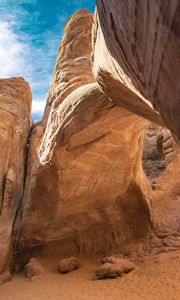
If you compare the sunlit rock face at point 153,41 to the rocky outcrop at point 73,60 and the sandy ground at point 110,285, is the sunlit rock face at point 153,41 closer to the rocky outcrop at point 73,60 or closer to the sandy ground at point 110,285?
the rocky outcrop at point 73,60

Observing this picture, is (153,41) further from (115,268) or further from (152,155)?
(152,155)

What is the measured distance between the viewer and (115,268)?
206 inches

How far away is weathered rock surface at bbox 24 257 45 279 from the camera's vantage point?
567cm

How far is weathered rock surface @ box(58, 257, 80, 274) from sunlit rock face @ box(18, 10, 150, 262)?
491 mm

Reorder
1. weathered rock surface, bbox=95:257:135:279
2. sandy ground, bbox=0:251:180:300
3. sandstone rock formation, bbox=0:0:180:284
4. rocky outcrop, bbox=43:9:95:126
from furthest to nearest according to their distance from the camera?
rocky outcrop, bbox=43:9:95:126 < weathered rock surface, bbox=95:257:135:279 < sandy ground, bbox=0:251:180:300 < sandstone rock formation, bbox=0:0:180:284

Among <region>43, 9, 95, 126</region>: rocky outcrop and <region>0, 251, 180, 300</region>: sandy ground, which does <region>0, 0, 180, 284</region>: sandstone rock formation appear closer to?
<region>43, 9, 95, 126</region>: rocky outcrop

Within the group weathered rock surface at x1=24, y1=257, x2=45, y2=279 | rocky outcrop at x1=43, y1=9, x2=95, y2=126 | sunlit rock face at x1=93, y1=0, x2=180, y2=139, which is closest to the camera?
sunlit rock face at x1=93, y1=0, x2=180, y2=139

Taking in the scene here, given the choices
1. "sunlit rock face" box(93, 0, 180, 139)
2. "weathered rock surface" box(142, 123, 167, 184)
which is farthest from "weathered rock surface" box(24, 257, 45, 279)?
"sunlit rock face" box(93, 0, 180, 139)

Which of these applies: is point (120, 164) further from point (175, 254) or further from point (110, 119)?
point (175, 254)

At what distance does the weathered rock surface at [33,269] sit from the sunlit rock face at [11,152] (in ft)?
1.32

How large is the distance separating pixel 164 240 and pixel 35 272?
2611 mm

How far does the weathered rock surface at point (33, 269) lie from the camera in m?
5.67

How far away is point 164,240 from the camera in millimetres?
5820

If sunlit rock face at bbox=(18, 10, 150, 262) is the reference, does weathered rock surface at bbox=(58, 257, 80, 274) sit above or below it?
below
